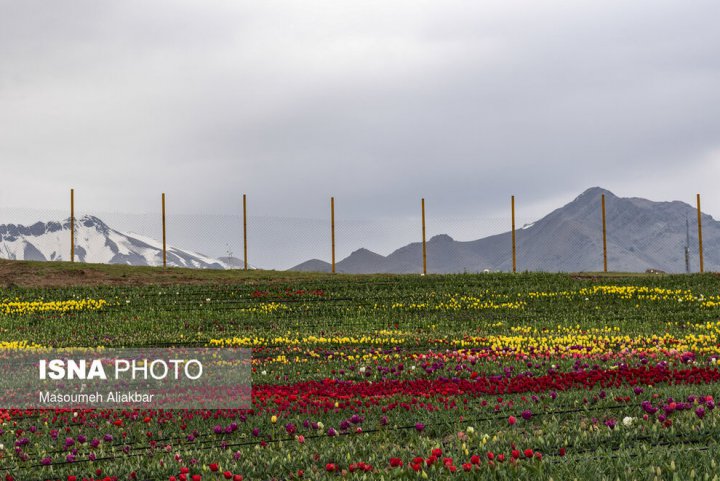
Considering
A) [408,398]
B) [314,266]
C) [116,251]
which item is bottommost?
[408,398]

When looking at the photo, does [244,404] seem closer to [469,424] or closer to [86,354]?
[469,424]

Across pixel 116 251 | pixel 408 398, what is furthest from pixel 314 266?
pixel 408 398

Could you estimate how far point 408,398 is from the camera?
32.3 feet

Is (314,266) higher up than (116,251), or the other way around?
(116,251)

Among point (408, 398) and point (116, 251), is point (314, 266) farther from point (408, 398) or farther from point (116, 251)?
point (408, 398)

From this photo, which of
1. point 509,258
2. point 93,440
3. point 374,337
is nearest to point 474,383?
point 93,440

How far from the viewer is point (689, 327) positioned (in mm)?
19859

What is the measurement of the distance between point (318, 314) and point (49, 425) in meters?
14.4

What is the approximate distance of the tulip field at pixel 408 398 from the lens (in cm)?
671

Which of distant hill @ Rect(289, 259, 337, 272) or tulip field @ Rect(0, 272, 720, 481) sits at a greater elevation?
distant hill @ Rect(289, 259, 337, 272)

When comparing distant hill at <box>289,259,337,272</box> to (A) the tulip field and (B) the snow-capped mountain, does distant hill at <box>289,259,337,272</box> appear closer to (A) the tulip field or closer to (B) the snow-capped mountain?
(B) the snow-capped mountain

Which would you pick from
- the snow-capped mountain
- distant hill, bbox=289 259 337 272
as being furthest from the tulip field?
distant hill, bbox=289 259 337 272

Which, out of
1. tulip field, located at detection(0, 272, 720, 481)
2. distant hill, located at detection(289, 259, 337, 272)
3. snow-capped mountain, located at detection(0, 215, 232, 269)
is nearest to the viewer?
tulip field, located at detection(0, 272, 720, 481)

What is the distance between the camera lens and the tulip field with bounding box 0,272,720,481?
6715 mm
